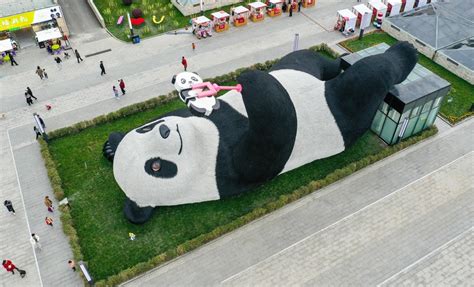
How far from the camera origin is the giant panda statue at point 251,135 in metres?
17.8

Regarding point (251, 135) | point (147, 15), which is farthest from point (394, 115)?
point (147, 15)

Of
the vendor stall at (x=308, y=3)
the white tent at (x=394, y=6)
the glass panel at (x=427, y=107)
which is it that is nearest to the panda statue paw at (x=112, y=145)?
the glass panel at (x=427, y=107)

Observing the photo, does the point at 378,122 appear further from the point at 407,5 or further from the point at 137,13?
the point at 137,13

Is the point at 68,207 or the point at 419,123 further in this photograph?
the point at 419,123

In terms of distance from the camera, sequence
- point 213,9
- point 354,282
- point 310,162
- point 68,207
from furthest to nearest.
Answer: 1. point 213,9
2. point 310,162
3. point 68,207
4. point 354,282

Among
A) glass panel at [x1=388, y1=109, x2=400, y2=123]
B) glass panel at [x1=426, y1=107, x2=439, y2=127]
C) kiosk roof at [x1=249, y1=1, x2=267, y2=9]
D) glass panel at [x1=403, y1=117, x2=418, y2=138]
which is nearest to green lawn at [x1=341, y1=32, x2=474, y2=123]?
glass panel at [x1=426, y1=107, x2=439, y2=127]

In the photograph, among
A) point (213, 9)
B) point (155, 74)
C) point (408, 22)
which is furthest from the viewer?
point (213, 9)

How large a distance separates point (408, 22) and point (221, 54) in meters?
14.6

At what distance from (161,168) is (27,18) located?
20.4 m

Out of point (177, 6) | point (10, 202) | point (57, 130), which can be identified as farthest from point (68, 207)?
point (177, 6)

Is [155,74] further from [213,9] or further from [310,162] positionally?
[310,162]

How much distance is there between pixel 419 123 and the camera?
24031mm

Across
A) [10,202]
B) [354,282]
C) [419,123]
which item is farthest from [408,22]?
[10,202]

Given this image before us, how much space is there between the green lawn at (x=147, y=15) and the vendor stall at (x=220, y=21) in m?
2.10
